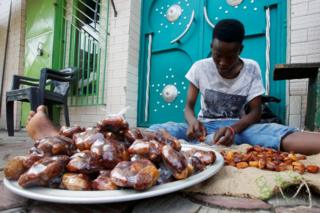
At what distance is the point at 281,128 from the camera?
162cm

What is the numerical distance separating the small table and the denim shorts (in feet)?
0.73

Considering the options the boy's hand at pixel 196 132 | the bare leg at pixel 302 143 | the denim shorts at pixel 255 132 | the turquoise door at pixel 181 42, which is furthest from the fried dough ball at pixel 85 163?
the turquoise door at pixel 181 42

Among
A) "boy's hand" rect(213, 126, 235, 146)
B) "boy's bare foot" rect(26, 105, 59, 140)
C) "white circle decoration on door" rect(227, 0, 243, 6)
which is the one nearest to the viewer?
"boy's bare foot" rect(26, 105, 59, 140)

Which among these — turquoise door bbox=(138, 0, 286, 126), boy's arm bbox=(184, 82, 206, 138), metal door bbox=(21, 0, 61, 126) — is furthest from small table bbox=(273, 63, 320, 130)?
metal door bbox=(21, 0, 61, 126)

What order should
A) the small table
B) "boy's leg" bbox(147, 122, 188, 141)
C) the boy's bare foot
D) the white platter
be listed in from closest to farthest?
the white platter < the boy's bare foot < the small table < "boy's leg" bbox(147, 122, 188, 141)

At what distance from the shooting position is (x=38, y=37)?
4.71m

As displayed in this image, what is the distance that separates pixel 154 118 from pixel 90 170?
2.64 metres

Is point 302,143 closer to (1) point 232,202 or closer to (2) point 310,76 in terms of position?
(2) point 310,76

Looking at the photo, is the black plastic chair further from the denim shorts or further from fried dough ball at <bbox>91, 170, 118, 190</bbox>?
fried dough ball at <bbox>91, 170, 118, 190</bbox>

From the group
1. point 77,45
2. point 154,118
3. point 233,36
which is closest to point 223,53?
point 233,36

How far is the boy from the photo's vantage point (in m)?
1.56

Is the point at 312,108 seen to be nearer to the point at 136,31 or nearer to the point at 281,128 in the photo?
Answer: the point at 281,128

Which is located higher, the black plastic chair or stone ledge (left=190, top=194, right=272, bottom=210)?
the black plastic chair

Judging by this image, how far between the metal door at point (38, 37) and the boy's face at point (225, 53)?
3400 mm
